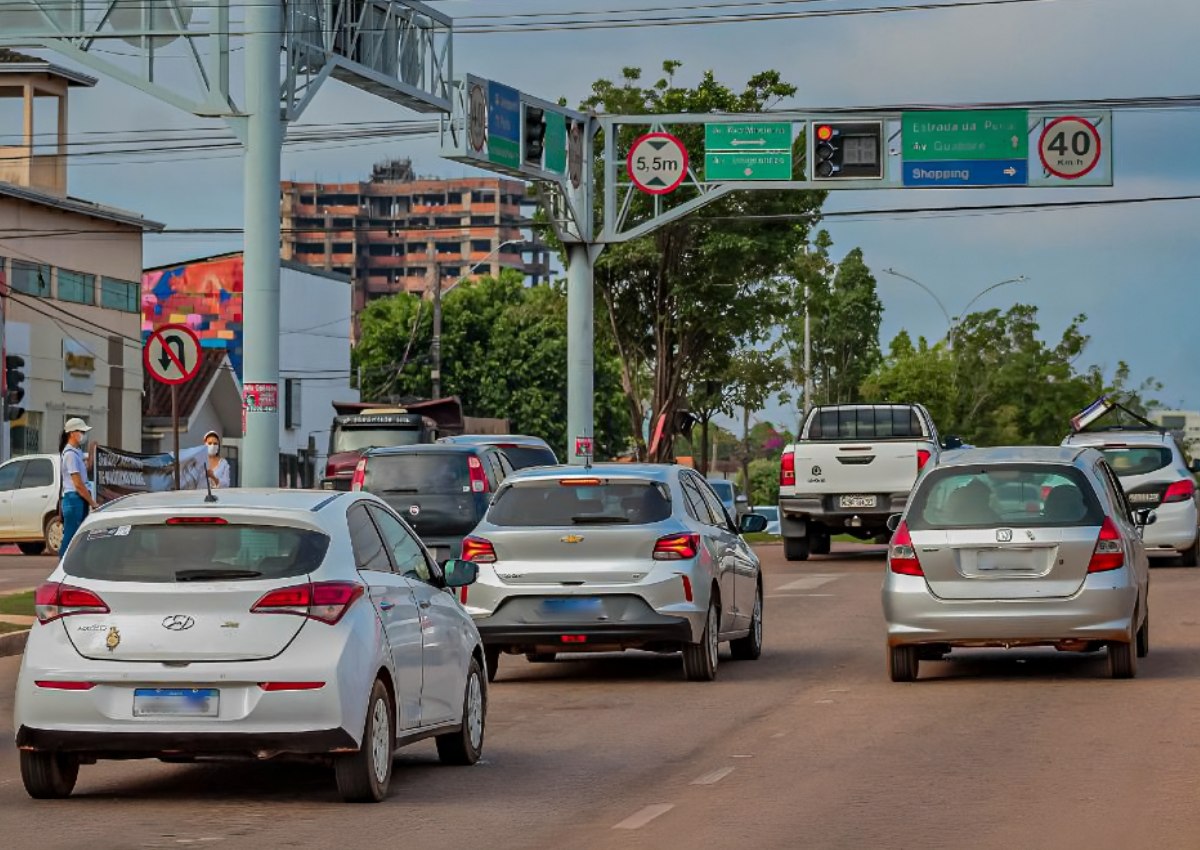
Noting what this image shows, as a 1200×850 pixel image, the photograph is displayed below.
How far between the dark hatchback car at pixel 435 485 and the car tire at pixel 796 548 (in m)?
8.33

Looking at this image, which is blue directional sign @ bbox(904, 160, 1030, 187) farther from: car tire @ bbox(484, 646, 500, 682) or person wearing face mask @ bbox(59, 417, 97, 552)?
car tire @ bbox(484, 646, 500, 682)

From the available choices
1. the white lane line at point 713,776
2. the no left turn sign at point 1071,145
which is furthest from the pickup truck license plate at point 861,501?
the white lane line at point 713,776

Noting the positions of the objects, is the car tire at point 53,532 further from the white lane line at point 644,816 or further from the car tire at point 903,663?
the white lane line at point 644,816

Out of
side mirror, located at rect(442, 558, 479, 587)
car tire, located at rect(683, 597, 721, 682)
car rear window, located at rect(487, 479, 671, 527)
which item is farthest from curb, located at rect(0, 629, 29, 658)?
side mirror, located at rect(442, 558, 479, 587)

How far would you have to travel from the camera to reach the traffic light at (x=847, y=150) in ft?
147

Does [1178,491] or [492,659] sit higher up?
[1178,491]

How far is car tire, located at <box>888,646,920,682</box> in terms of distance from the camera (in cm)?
1705

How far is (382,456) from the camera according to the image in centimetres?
2683

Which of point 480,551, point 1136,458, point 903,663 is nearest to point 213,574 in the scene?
point 480,551

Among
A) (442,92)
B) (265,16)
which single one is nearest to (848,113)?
(442,92)

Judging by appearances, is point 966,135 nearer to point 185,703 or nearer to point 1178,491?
point 1178,491

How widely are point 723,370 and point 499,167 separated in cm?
1677

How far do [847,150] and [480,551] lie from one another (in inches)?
1145

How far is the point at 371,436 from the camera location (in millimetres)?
46094
